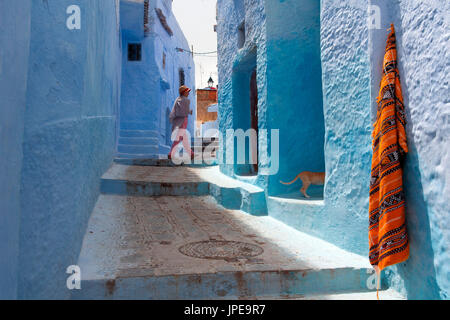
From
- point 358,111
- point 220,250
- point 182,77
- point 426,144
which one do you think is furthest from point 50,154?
point 182,77

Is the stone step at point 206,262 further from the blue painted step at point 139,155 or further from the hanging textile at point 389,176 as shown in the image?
the blue painted step at point 139,155

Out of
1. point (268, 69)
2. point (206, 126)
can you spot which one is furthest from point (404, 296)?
point (206, 126)

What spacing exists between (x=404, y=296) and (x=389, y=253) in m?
0.36

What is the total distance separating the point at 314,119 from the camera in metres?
4.76

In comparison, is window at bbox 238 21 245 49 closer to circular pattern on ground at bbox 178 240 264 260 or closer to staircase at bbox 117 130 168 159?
circular pattern on ground at bbox 178 240 264 260

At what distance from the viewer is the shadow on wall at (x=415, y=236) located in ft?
7.07

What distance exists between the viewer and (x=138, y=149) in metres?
11.5

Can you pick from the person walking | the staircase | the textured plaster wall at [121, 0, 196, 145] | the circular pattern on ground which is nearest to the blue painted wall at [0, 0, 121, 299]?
the circular pattern on ground

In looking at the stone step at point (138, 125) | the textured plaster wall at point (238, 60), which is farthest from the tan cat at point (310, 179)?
the stone step at point (138, 125)

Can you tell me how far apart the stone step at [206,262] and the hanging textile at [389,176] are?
38 centimetres

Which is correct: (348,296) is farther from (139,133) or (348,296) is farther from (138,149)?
(139,133)

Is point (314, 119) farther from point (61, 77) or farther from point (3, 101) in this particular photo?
point (3, 101)

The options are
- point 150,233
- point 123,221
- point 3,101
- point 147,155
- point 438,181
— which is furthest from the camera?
point 147,155

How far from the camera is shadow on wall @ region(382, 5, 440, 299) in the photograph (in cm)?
215
